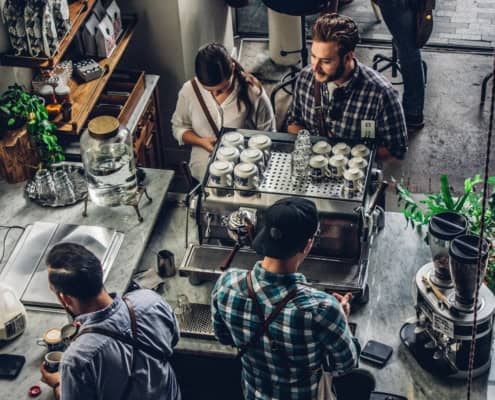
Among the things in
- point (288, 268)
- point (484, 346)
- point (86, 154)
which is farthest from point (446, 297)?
point (86, 154)

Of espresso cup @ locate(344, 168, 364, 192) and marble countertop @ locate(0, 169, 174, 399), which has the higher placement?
espresso cup @ locate(344, 168, 364, 192)

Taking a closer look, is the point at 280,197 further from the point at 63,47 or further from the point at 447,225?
the point at 63,47

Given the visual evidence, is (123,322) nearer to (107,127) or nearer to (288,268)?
(288,268)

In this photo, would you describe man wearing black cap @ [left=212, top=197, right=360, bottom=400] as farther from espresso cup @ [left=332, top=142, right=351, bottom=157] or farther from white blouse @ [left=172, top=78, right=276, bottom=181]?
white blouse @ [left=172, top=78, right=276, bottom=181]

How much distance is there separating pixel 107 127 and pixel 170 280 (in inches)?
31.0

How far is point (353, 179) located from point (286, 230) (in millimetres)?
863

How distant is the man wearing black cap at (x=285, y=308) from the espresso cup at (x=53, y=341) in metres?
0.80

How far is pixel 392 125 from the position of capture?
13.5 feet

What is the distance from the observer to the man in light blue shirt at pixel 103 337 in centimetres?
282

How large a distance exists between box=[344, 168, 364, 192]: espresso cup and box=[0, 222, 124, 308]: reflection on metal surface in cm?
116

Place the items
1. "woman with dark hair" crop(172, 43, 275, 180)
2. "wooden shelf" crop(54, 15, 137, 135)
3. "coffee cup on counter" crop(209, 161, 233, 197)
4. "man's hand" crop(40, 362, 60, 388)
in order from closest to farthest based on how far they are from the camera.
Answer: "man's hand" crop(40, 362, 60, 388) < "coffee cup on counter" crop(209, 161, 233, 197) < "woman with dark hair" crop(172, 43, 275, 180) < "wooden shelf" crop(54, 15, 137, 135)

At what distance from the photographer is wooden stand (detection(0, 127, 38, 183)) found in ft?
13.6

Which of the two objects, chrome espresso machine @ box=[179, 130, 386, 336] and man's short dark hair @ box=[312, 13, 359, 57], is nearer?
chrome espresso machine @ box=[179, 130, 386, 336]

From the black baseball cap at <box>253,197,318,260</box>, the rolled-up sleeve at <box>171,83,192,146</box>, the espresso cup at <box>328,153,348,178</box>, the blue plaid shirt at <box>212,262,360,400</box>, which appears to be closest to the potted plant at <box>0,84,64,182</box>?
the rolled-up sleeve at <box>171,83,192,146</box>
